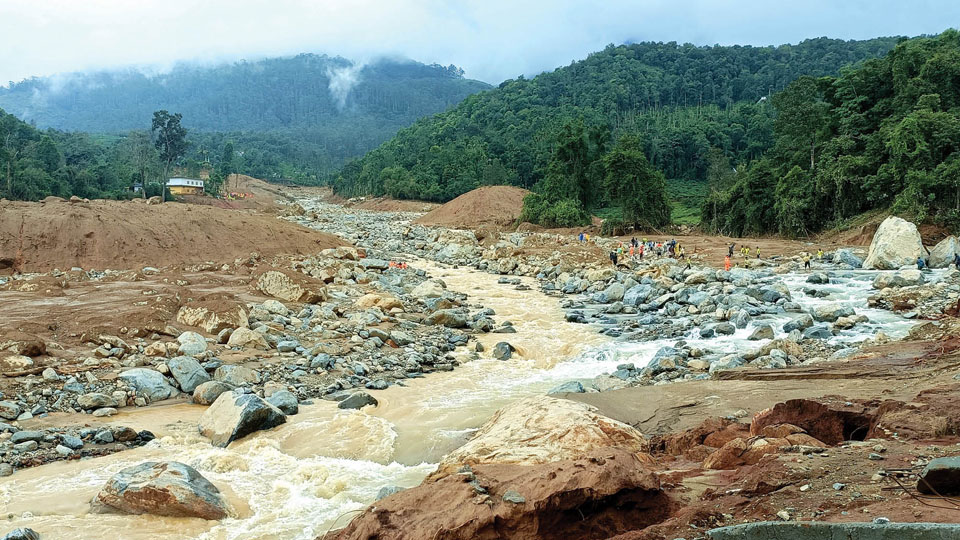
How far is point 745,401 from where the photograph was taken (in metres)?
7.86

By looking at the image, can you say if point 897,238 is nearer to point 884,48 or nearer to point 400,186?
point 400,186

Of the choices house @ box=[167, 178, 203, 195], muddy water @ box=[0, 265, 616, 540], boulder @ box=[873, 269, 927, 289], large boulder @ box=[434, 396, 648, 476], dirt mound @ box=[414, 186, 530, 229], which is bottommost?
muddy water @ box=[0, 265, 616, 540]

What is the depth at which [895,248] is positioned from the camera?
20.3 meters

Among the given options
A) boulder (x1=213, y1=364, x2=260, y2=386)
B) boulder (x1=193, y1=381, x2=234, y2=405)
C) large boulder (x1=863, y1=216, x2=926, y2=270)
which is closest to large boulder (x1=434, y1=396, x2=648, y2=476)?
boulder (x1=193, y1=381, x2=234, y2=405)

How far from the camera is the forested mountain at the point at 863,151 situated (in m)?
26.2

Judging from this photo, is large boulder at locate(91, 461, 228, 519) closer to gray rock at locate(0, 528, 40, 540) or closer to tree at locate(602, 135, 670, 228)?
gray rock at locate(0, 528, 40, 540)

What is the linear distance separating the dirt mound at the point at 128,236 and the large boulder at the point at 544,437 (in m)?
19.1

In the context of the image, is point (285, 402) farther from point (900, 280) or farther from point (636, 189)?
point (636, 189)

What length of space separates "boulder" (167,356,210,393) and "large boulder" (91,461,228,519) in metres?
3.85

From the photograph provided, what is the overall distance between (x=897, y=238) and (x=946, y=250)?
1404 millimetres

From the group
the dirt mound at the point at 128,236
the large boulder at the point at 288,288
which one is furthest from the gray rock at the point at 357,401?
the dirt mound at the point at 128,236

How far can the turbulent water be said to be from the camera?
612 centimetres

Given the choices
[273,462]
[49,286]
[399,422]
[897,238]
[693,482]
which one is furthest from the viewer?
[897,238]

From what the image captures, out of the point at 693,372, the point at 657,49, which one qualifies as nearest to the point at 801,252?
the point at 693,372
